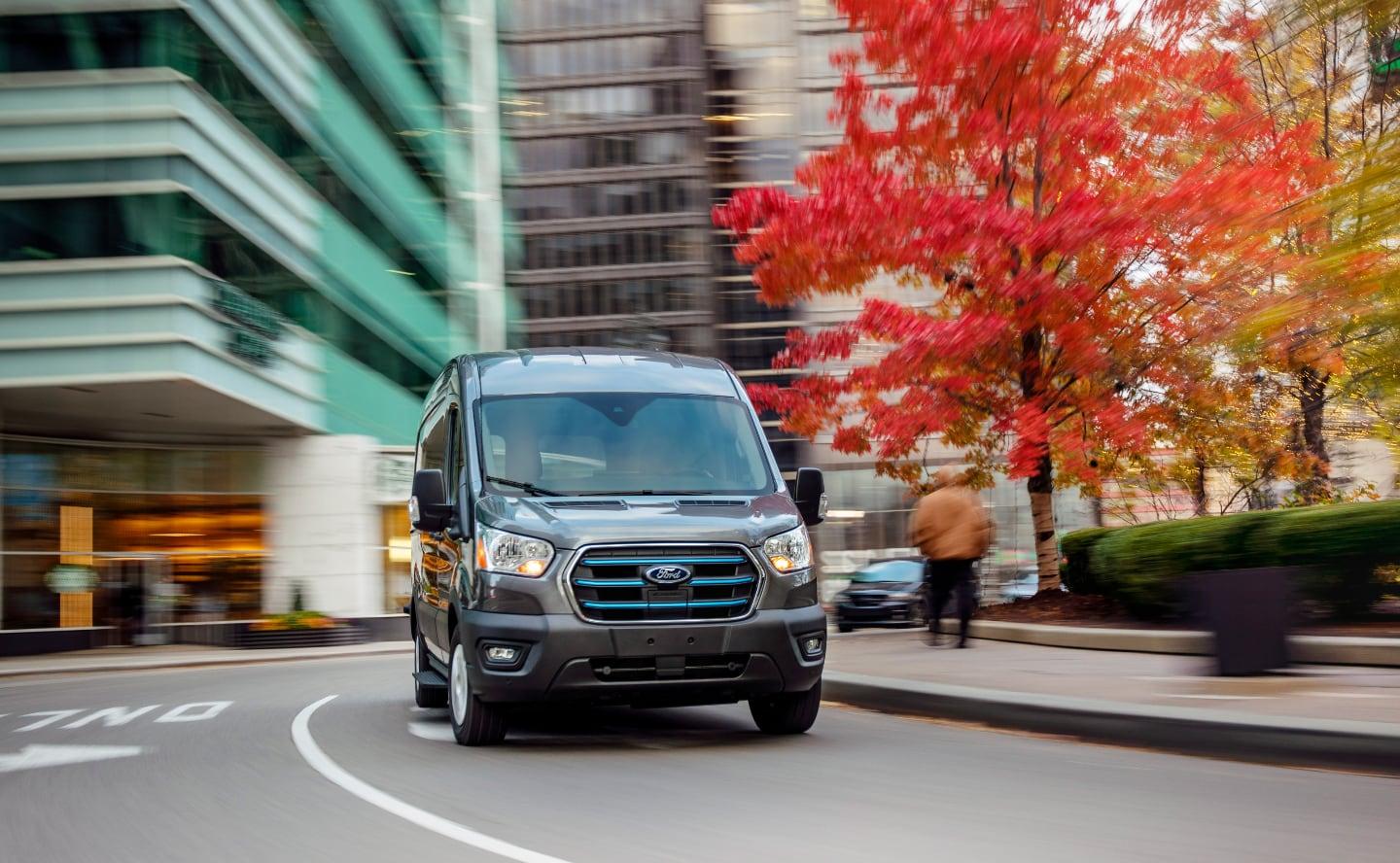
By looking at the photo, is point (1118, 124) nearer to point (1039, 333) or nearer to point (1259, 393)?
point (1039, 333)

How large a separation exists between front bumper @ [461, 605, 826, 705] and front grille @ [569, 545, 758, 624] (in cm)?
9

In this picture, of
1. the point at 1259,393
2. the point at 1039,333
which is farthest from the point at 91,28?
the point at 1259,393

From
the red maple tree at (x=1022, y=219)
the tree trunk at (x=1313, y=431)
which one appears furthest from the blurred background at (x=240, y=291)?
the red maple tree at (x=1022, y=219)

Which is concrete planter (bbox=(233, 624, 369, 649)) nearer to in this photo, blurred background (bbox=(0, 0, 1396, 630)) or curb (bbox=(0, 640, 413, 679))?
curb (bbox=(0, 640, 413, 679))

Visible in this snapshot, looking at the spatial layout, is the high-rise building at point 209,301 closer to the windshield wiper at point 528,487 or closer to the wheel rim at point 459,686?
the wheel rim at point 459,686

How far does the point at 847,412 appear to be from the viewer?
19828 millimetres

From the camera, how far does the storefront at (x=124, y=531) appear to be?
3077 centimetres

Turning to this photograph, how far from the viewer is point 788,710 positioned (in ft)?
32.4

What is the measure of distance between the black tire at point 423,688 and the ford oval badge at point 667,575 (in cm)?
373

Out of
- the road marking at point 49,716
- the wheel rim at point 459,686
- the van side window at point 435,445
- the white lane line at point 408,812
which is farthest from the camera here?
the road marking at point 49,716

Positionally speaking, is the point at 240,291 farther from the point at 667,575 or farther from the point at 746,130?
the point at 746,130

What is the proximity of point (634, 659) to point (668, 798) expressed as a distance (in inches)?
58.6

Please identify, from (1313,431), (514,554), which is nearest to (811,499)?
(514,554)

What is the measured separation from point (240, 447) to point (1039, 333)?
23.5 metres
